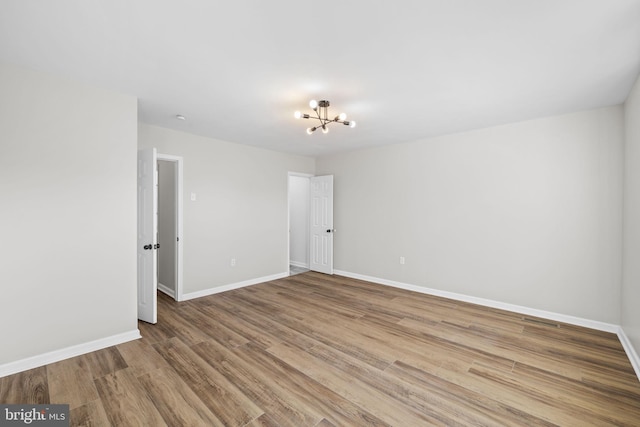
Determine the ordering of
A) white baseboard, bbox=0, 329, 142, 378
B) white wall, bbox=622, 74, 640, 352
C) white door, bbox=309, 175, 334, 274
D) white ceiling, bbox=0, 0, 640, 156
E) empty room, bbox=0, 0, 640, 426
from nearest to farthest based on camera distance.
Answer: white ceiling, bbox=0, 0, 640, 156
empty room, bbox=0, 0, 640, 426
white baseboard, bbox=0, 329, 142, 378
white wall, bbox=622, 74, 640, 352
white door, bbox=309, 175, 334, 274

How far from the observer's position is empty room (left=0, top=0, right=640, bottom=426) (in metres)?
1.86

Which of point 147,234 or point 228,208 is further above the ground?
point 228,208

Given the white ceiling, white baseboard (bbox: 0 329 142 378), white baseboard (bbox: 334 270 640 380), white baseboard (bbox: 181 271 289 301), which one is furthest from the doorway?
white baseboard (bbox: 0 329 142 378)

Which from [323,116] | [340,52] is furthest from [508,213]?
[340,52]

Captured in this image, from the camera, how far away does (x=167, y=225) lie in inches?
180

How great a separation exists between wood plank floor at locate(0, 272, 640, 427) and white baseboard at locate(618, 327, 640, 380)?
6 cm

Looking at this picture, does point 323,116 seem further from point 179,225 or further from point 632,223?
point 632,223

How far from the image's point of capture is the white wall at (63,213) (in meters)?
2.32

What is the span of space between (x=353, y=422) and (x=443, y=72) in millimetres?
2788

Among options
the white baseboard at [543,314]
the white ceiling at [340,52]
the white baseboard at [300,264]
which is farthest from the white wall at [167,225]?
the white baseboard at [543,314]

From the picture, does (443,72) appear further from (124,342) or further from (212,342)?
(124,342)

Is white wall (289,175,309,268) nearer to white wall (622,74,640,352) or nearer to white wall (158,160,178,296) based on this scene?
white wall (158,160,178,296)

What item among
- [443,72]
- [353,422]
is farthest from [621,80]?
[353,422]

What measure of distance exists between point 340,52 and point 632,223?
317 centimetres
